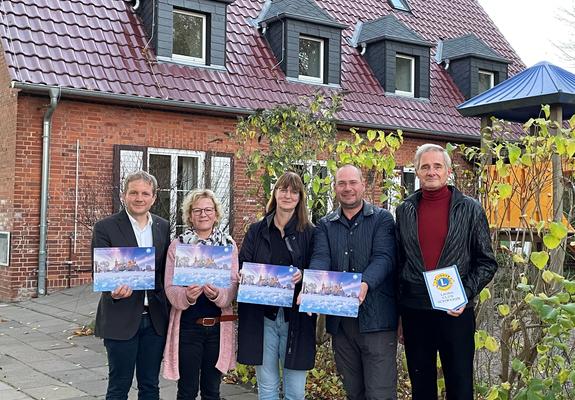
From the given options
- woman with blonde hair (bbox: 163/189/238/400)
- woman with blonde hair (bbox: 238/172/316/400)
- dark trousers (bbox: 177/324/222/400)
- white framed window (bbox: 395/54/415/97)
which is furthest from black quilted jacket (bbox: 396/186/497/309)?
white framed window (bbox: 395/54/415/97)

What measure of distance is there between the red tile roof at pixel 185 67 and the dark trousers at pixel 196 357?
26.2 feet

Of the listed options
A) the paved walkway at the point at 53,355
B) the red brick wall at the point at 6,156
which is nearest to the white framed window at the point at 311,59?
the red brick wall at the point at 6,156

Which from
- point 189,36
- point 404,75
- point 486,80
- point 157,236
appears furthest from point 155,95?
point 486,80

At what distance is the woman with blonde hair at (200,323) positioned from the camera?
165 inches

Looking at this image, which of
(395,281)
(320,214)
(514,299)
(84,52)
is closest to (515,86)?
(320,214)

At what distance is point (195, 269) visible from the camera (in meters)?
4.09

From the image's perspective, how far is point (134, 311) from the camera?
413 cm

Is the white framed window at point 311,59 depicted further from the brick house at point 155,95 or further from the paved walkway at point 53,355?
the paved walkway at point 53,355

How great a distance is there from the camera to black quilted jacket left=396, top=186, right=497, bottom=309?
3.78 metres

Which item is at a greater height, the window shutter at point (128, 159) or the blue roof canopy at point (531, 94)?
the blue roof canopy at point (531, 94)

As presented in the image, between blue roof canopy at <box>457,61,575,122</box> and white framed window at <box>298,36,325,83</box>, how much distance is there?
6013mm

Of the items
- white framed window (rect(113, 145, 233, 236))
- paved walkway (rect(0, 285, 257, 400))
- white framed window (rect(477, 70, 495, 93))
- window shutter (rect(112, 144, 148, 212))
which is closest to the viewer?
paved walkway (rect(0, 285, 257, 400))

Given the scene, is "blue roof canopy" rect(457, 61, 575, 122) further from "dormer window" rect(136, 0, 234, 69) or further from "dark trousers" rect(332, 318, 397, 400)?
"dormer window" rect(136, 0, 234, 69)

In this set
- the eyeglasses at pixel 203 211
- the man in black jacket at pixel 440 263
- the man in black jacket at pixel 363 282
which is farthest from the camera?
the eyeglasses at pixel 203 211
